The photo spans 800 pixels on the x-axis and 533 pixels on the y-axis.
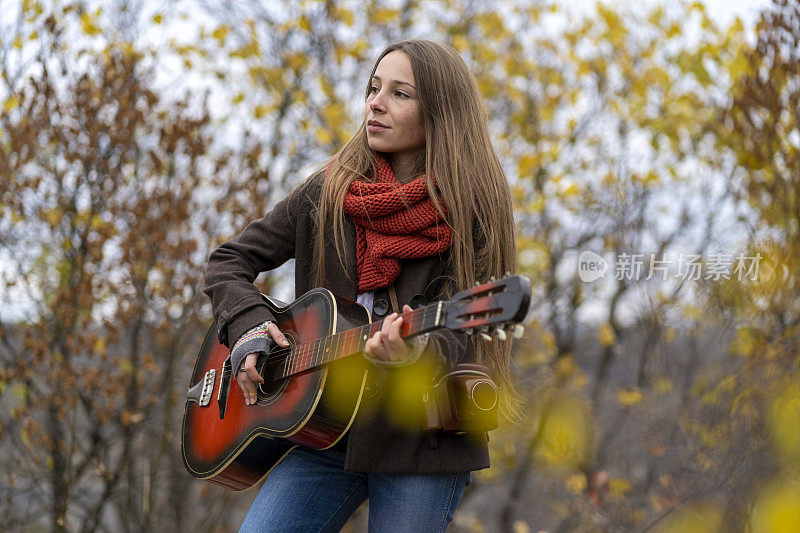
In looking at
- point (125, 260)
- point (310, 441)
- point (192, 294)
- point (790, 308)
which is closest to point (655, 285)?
point (790, 308)

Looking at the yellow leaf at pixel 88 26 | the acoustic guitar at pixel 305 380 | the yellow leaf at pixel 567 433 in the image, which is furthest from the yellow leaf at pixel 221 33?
the acoustic guitar at pixel 305 380

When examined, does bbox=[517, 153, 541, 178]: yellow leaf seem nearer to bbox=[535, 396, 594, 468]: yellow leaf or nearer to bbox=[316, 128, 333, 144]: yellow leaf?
bbox=[316, 128, 333, 144]: yellow leaf

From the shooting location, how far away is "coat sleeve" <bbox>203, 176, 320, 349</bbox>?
233cm

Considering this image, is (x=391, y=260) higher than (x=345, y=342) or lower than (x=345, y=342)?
higher

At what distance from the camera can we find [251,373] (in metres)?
2.20

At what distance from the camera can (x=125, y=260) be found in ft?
15.6

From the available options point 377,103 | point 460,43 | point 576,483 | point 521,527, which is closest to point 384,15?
point 460,43

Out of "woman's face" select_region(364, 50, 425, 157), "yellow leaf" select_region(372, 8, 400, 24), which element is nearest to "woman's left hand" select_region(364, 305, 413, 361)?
"woman's face" select_region(364, 50, 425, 157)

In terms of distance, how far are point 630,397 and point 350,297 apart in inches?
167

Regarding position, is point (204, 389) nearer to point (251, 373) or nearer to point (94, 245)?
point (251, 373)

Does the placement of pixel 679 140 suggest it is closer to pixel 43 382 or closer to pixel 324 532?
pixel 43 382

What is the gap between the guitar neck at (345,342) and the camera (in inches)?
72.9

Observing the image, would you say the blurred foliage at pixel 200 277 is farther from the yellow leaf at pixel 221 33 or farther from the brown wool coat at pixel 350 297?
the brown wool coat at pixel 350 297

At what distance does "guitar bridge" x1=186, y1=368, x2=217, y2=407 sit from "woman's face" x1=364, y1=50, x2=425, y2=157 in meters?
0.89
